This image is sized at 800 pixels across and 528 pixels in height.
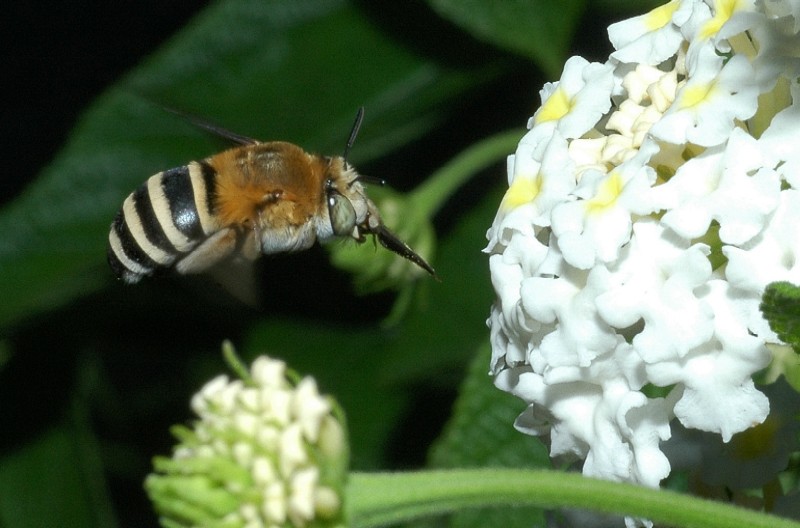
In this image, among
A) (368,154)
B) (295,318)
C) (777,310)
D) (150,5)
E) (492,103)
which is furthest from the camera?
(150,5)

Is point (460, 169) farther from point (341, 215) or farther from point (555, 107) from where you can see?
point (555, 107)

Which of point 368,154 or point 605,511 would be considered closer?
point 605,511

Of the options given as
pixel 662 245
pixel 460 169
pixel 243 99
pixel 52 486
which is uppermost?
pixel 662 245

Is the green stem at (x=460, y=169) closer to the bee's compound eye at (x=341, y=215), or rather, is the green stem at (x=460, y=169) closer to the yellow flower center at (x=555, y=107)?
the bee's compound eye at (x=341, y=215)

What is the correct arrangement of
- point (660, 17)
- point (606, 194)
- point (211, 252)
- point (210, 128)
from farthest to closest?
1. point (210, 128)
2. point (211, 252)
3. point (660, 17)
4. point (606, 194)

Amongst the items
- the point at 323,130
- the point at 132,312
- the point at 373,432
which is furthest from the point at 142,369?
the point at 323,130

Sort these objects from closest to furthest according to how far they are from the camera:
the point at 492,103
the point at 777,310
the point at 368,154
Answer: the point at 777,310, the point at 368,154, the point at 492,103

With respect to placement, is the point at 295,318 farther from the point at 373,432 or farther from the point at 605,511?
the point at 605,511

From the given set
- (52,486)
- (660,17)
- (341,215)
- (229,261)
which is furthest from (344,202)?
(52,486)
